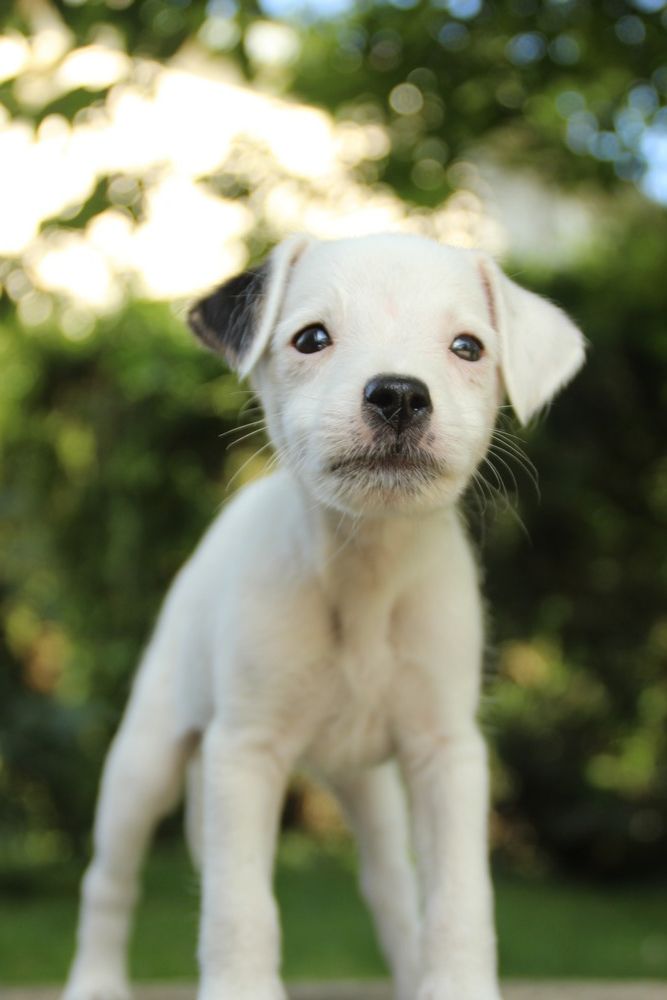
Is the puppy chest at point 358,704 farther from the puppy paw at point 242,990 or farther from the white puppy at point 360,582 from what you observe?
the puppy paw at point 242,990

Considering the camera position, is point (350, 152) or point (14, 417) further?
point (14, 417)

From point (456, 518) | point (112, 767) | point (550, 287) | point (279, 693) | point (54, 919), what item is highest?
point (550, 287)

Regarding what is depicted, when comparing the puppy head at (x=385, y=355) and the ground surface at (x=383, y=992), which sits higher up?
the puppy head at (x=385, y=355)

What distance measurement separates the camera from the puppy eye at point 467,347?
3.05m

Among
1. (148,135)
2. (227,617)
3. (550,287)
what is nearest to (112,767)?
(227,617)

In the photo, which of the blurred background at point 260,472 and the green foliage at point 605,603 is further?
the green foliage at point 605,603

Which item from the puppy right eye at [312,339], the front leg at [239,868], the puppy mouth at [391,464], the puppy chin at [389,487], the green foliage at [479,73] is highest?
the green foliage at [479,73]

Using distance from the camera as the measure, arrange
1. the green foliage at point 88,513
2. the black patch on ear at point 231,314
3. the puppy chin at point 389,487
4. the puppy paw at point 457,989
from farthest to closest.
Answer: the green foliage at point 88,513 < the black patch on ear at point 231,314 < the puppy paw at point 457,989 < the puppy chin at point 389,487

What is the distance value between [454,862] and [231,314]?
150 cm

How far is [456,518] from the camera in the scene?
11.6 feet

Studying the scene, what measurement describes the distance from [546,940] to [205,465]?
162 inches

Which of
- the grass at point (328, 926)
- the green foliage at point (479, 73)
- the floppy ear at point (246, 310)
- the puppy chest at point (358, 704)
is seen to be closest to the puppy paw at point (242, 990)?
the puppy chest at point (358, 704)

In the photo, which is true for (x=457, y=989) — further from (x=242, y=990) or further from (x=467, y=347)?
(x=467, y=347)

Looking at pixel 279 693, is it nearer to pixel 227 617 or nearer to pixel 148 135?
pixel 227 617
